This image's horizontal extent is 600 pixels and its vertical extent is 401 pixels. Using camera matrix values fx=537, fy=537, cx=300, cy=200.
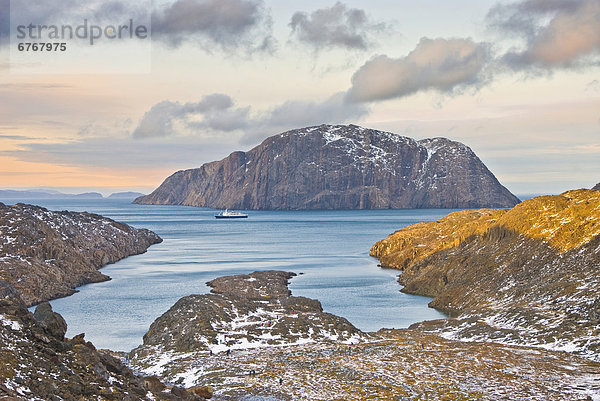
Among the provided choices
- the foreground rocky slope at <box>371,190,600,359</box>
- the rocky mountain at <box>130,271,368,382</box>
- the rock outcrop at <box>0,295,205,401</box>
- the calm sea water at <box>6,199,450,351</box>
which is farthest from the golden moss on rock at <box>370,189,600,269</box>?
the rock outcrop at <box>0,295,205,401</box>

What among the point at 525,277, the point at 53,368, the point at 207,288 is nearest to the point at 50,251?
the point at 207,288

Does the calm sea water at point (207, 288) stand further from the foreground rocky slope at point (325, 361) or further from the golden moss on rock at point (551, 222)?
the golden moss on rock at point (551, 222)

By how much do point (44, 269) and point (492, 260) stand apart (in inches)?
3126

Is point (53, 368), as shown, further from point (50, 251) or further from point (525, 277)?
point (50, 251)

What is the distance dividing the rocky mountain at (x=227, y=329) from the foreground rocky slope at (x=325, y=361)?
12 centimetres

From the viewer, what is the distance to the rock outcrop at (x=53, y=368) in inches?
987

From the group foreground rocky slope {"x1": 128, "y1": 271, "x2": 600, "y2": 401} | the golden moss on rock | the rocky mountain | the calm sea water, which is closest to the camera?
foreground rocky slope {"x1": 128, "y1": 271, "x2": 600, "y2": 401}

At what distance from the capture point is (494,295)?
7519cm

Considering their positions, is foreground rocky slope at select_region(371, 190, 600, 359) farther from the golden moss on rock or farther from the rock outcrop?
the rock outcrop

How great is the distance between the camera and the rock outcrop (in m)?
25.1

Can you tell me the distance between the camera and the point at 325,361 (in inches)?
1913

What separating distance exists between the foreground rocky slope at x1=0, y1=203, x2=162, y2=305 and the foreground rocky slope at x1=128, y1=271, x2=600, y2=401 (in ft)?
107

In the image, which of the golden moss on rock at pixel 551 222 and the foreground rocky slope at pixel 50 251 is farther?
the foreground rocky slope at pixel 50 251

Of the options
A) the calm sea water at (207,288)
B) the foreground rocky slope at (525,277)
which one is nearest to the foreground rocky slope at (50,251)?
the calm sea water at (207,288)
